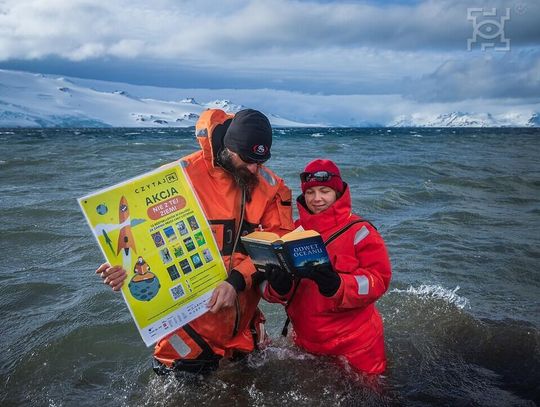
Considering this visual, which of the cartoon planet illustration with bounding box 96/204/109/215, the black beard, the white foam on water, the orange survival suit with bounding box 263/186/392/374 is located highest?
the black beard

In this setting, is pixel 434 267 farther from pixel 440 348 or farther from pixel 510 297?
pixel 440 348

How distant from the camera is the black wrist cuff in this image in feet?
10.6

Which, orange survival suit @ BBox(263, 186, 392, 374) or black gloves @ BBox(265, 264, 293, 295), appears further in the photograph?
orange survival suit @ BBox(263, 186, 392, 374)

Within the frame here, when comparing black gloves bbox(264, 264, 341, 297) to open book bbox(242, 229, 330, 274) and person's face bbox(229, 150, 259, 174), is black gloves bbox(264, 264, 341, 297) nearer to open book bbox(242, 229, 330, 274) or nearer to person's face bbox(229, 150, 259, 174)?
open book bbox(242, 229, 330, 274)

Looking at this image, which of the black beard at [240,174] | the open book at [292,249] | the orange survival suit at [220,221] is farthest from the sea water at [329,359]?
the black beard at [240,174]

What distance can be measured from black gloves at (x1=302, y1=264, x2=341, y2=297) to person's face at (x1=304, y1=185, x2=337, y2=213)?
0.71 m

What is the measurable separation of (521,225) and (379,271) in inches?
288

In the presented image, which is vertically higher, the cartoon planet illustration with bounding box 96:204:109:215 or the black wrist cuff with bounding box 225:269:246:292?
the cartoon planet illustration with bounding box 96:204:109:215

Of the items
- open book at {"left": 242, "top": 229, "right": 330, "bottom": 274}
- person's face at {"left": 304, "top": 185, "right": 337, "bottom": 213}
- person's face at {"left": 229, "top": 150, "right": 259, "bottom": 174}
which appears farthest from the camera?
person's face at {"left": 304, "top": 185, "right": 337, "bottom": 213}

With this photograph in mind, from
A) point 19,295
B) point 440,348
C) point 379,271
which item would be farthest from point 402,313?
point 19,295

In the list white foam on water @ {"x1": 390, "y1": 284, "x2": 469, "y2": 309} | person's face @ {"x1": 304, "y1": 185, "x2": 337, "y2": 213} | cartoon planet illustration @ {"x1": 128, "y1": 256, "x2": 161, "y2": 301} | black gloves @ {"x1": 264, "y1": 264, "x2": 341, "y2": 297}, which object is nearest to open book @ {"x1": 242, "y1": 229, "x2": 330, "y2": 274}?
black gloves @ {"x1": 264, "y1": 264, "x2": 341, "y2": 297}

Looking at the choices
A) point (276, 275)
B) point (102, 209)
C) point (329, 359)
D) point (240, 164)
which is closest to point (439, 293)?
point (329, 359)

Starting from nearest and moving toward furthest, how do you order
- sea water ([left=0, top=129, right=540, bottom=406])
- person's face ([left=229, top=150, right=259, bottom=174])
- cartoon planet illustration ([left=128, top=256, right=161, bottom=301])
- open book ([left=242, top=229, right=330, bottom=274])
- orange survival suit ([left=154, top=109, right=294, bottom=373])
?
open book ([left=242, top=229, right=330, bottom=274]) < cartoon planet illustration ([left=128, top=256, right=161, bottom=301]) < person's face ([left=229, top=150, right=259, bottom=174]) < orange survival suit ([left=154, top=109, right=294, bottom=373]) < sea water ([left=0, top=129, right=540, bottom=406])

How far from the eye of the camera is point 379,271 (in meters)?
3.45
